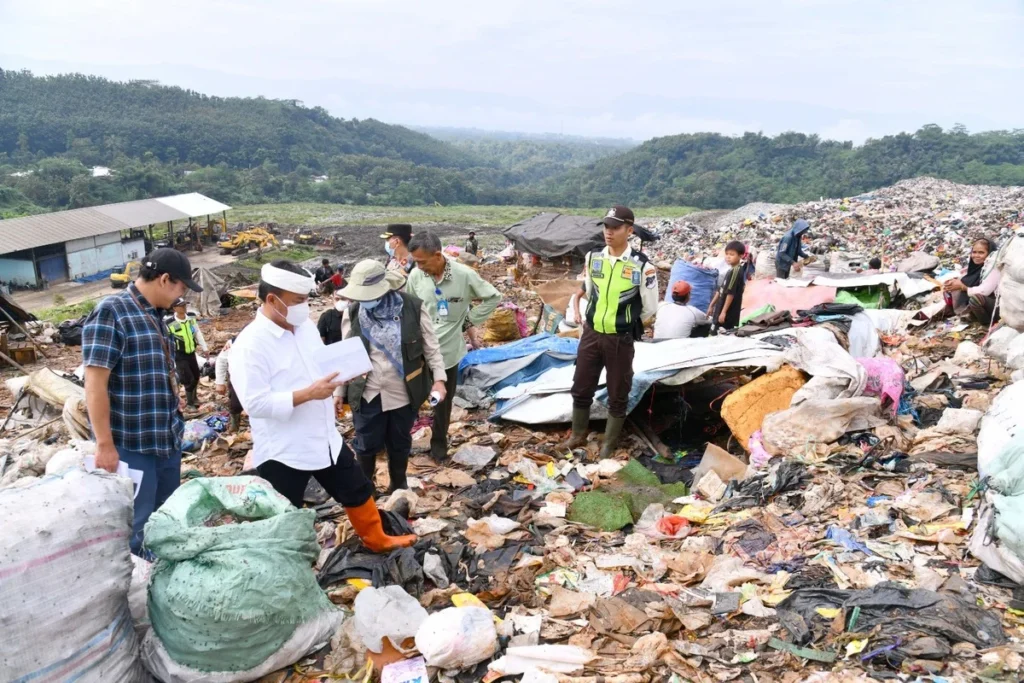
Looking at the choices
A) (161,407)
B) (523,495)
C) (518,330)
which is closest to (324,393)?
(161,407)

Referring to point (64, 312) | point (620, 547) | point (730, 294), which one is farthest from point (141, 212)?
point (620, 547)

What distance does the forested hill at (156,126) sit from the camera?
66.7 m

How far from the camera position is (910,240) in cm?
1541

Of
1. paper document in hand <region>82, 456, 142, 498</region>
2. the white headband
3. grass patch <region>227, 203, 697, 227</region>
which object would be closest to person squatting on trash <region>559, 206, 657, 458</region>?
the white headband

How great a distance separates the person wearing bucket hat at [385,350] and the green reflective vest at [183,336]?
390cm

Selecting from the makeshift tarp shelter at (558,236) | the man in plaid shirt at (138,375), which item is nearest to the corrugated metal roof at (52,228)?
the makeshift tarp shelter at (558,236)

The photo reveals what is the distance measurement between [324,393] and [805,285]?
6.98 meters

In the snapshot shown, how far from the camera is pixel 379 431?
3.54 m

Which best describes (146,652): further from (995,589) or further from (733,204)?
(733,204)

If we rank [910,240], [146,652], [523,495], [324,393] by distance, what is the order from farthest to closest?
[910,240] < [523,495] < [324,393] < [146,652]

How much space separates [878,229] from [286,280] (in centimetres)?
1826

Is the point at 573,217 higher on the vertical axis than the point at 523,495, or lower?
higher

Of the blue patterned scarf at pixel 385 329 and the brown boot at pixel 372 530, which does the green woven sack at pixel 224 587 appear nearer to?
the brown boot at pixel 372 530

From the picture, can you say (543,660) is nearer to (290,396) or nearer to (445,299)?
(290,396)
